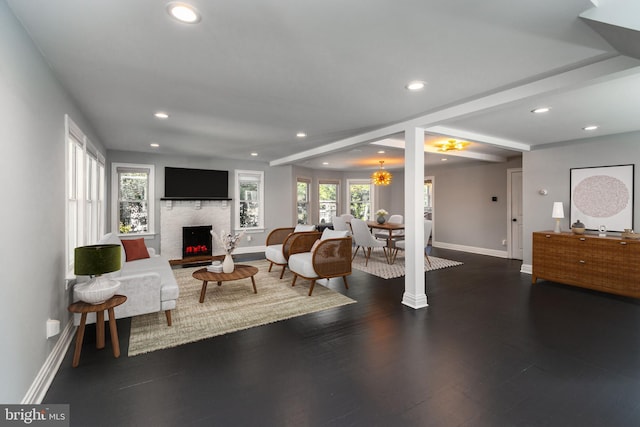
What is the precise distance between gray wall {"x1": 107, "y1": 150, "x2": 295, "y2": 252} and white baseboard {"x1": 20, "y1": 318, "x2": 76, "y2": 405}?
401 centimetres

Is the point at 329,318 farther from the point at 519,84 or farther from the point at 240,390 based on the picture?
the point at 519,84

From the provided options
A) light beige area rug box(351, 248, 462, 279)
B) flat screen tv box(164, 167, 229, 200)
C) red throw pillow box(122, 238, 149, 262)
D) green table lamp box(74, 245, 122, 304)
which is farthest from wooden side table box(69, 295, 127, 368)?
flat screen tv box(164, 167, 229, 200)

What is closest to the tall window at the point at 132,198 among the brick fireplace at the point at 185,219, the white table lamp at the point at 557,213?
the brick fireplace at the point at 185,219

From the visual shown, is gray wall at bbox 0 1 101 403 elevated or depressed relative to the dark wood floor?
elevated

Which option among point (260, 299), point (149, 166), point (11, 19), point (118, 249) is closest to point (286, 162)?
point (149, 166)

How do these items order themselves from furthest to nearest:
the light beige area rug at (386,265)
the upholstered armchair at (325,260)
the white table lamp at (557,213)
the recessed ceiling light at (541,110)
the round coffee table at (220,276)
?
the light beige area rug at (386,265), the white table lamp at (557,213), the upholstered armchair at (325,260), the round coffee table at (220,276), the recessed ceiling light at (541,110)

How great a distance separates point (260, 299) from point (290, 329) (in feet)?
3.34

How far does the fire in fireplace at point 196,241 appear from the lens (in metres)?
6.68

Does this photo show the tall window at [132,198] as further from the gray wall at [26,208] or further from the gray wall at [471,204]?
the gray wall at [471,204]

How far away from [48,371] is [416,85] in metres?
3.72

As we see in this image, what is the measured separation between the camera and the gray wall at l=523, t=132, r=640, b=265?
171 inches

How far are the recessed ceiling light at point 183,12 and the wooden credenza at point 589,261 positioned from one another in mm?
5553

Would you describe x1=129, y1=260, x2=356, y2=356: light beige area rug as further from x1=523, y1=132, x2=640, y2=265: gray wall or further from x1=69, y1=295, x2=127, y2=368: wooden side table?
x1=523, y1=132, x2=640, y2=265: gray wall

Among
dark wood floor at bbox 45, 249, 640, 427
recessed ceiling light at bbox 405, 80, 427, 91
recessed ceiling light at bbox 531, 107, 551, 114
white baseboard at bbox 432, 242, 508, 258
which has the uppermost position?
recessed ceiling light at bbox 531, 107, 551, 114
